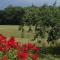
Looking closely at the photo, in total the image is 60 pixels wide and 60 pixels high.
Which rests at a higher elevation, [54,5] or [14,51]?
[54,5]

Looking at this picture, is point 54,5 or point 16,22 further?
point 16,22

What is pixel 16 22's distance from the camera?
52250 mm

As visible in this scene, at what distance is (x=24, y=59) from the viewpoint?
455 cm

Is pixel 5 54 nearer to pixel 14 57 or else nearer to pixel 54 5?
pixel 14 57

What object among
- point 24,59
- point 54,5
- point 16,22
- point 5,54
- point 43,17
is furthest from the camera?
point 16,22

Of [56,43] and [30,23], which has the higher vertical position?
[30,23]

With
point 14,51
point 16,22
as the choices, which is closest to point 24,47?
point 14,51

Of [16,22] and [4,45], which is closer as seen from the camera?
[4,45]

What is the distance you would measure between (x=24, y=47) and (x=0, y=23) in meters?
49.2

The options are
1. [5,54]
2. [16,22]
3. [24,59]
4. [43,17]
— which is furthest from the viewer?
[16,22]

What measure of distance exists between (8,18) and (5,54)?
163ft

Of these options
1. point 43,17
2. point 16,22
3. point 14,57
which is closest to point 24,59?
point 14,57

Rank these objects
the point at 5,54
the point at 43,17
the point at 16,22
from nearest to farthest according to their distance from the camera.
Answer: the point at 5,54
the point at 43,17
the point at 16,22

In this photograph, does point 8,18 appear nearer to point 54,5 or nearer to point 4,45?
point 54,5
